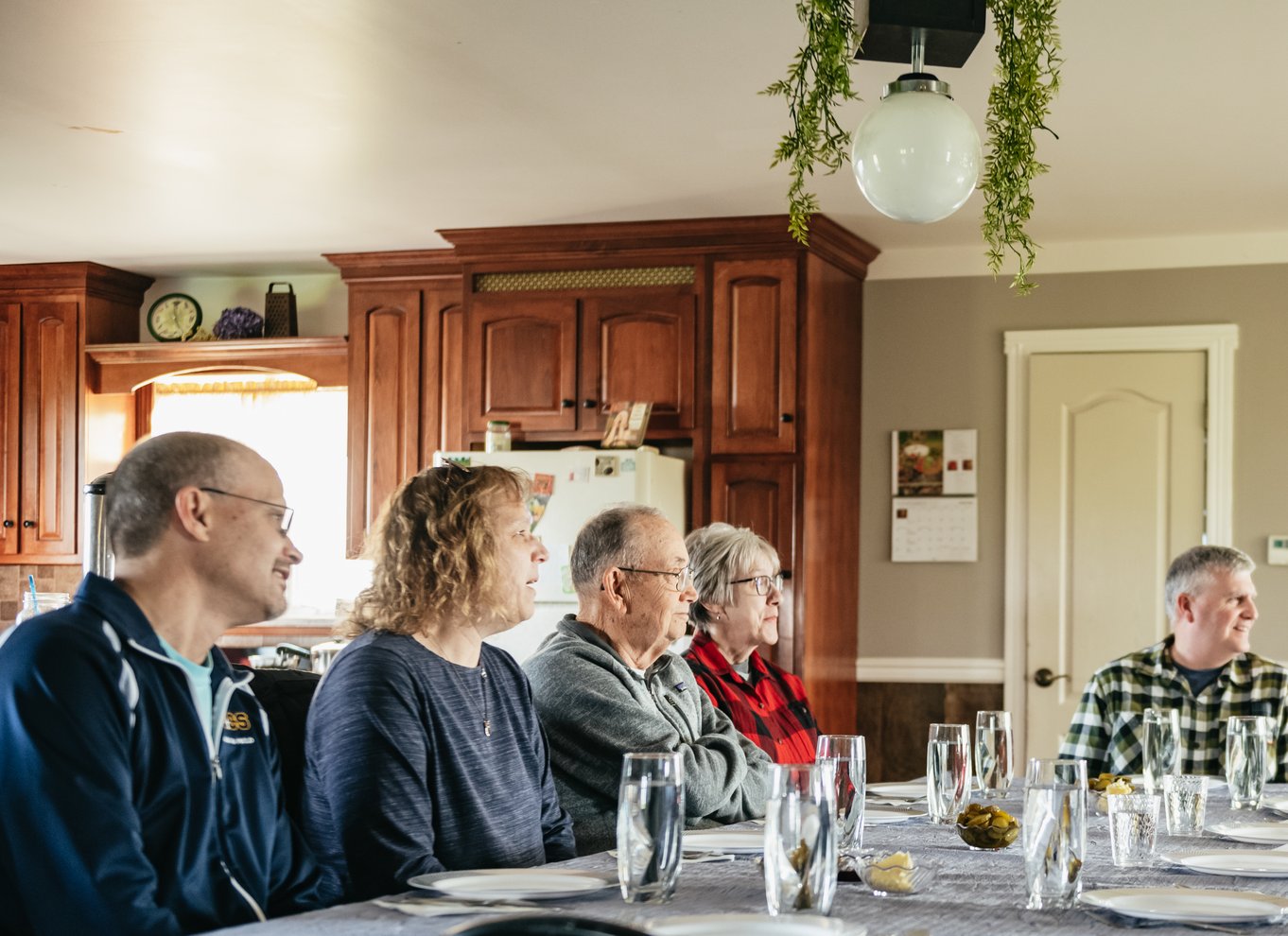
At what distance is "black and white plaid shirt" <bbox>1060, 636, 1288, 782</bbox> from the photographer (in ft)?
10.5

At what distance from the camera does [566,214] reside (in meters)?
5.15

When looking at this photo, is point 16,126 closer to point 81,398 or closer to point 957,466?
point 81,398

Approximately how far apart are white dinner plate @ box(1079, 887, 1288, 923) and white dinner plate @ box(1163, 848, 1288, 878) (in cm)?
19

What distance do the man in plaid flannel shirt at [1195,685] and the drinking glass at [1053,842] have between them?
1742mm

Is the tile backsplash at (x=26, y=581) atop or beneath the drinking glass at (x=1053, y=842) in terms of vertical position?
beneath

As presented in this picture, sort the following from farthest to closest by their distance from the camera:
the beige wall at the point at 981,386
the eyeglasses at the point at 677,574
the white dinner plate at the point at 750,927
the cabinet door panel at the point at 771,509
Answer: the beige wall at the point at 981,386
the cabinet door panel at the point at 771,509
the eyeglasses at the point at 677,574
the white dinner plate at the point at 750,927

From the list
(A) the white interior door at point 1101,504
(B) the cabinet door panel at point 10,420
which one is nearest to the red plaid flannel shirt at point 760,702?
(A) the white interior door at point 1101,504

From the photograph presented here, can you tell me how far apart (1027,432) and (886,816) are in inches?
136

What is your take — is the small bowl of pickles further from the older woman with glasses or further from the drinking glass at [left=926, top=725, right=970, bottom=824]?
the older woman with glasses

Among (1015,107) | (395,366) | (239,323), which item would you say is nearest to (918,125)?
(1015,107)

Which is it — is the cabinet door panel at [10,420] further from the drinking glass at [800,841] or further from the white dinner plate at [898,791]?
the drinking glass at [800,841]

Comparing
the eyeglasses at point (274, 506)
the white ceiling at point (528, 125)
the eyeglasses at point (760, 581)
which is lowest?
the eyeglasses at point (760, 581)

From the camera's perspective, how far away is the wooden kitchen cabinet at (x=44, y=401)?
20.4ft

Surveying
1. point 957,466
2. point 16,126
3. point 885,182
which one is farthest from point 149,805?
point 957,466
